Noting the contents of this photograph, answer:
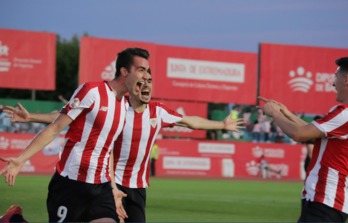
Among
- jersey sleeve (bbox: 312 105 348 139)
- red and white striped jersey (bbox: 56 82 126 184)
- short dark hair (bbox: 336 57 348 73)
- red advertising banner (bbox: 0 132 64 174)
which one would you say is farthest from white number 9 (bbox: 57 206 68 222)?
red advertising banner (bbox: 0 132 64 174)

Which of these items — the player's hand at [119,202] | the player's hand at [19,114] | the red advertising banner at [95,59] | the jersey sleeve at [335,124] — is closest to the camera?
the jersey sleeve at [335,124]

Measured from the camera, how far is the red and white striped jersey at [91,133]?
26.2 feet

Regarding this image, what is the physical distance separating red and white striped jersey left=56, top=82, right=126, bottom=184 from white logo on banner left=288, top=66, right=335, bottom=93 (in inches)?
1554

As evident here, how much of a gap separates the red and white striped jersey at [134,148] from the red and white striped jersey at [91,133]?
1.49 meters

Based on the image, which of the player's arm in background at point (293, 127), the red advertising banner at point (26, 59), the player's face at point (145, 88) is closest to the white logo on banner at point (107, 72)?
the red advertising banner at point (26, 59)

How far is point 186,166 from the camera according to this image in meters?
39.7

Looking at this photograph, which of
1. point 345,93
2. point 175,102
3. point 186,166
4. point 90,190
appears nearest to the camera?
point 345,93

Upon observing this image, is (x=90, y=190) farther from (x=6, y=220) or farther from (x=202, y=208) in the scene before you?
(x=202, y=208)

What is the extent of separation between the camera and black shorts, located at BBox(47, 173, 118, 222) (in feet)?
26.2

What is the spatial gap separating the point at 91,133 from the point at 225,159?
32746 mm

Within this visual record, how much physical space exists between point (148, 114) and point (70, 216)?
214 centimetres

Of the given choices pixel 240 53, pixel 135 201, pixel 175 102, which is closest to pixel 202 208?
pixel 135 201

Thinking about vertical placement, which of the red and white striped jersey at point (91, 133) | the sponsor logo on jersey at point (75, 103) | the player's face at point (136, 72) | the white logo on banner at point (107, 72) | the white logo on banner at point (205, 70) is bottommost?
the red and white striped jersey at point (91, 133)

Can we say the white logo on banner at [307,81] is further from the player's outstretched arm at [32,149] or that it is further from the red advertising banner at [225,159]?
the player's outstretched arm at [32,149]
